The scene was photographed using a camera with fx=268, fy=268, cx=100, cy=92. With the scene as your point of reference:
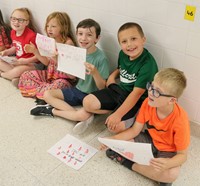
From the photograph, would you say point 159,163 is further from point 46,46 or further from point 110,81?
point 46,46

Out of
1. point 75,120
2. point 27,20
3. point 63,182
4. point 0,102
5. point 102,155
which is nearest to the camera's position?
point 63,182

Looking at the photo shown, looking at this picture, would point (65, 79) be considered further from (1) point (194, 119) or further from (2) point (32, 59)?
(1) point (194, 119)

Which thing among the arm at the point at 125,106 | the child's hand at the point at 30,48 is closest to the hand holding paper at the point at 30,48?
the child's hand at the point at 30,48

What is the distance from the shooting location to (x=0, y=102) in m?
2.08

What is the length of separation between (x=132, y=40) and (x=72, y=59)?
1.56ft

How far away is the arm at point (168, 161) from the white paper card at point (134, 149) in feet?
0.11

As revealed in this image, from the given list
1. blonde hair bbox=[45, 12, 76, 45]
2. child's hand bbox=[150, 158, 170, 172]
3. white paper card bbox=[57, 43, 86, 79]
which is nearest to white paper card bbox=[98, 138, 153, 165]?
child's hand bbox=[150, 158, 170, 172]

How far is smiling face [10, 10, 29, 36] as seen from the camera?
2.19 meters

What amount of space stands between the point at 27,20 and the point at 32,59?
1.07ft

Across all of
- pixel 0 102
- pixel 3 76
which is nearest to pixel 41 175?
pixel 0 102

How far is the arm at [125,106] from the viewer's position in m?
1.58

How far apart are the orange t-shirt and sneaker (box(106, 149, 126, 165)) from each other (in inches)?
8.3

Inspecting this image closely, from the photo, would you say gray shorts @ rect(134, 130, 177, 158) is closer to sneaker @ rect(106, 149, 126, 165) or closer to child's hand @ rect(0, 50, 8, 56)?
sneaker @ rect(106, 149, 126, 165)

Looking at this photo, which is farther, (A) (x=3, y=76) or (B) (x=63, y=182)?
(A) (x=3, y=76)
